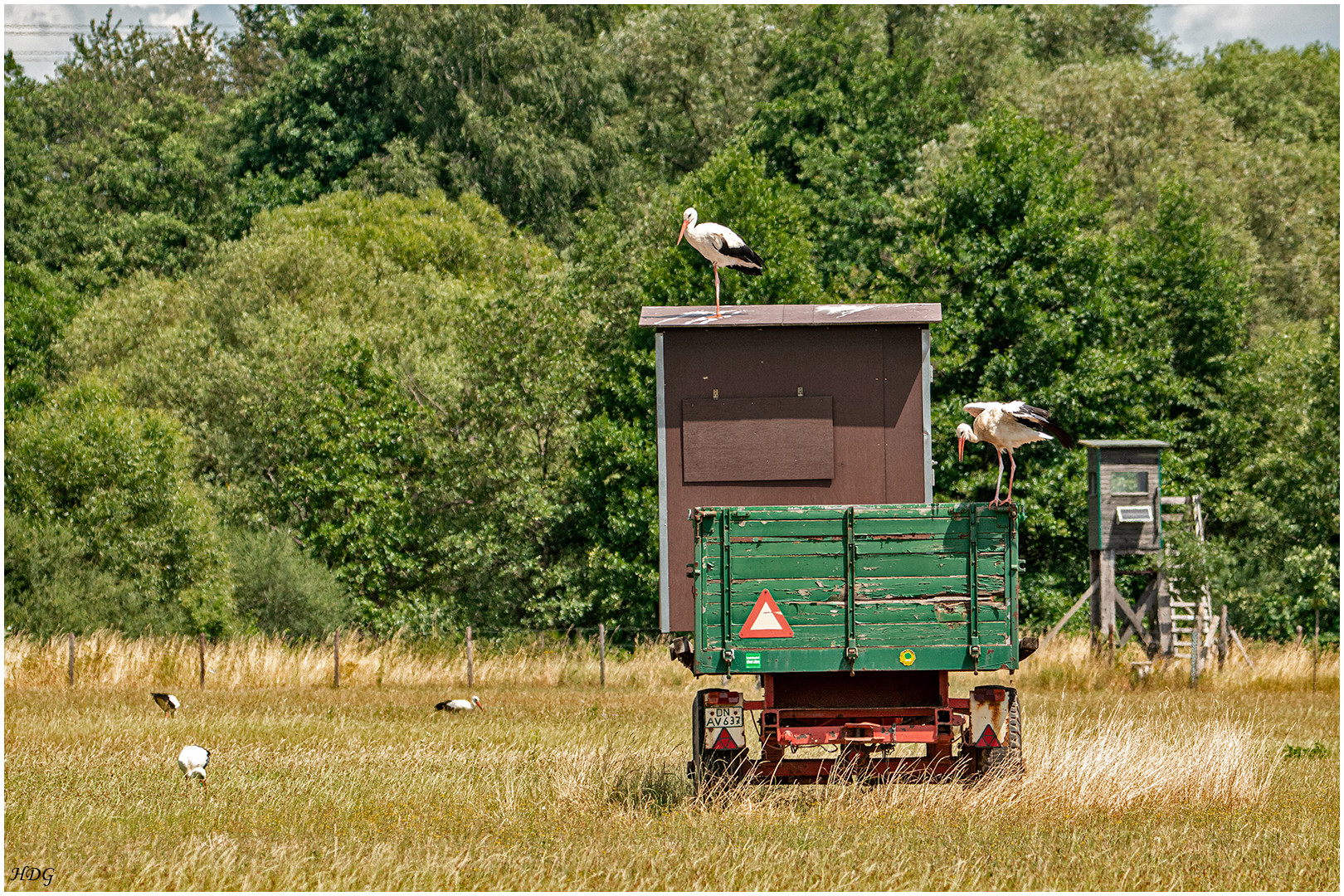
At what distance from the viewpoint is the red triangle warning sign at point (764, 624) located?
408 inches

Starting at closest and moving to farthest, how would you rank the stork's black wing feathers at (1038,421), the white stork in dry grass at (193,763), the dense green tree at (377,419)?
the stork's black wing feathers at (1038,421)
the white stork in dry grass at (193,763)
the dense green tree at (377,419)

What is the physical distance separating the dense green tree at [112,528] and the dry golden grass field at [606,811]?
9.66m

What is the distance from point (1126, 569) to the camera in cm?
2844

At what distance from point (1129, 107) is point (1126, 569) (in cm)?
1604

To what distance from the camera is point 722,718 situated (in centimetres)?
1075

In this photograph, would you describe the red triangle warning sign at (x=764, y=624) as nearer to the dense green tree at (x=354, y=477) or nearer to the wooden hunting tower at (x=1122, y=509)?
the wooden hunting tower at (x=1122, y=509)

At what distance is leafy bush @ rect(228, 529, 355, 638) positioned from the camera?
3056 cm

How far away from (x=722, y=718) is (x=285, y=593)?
854 inches

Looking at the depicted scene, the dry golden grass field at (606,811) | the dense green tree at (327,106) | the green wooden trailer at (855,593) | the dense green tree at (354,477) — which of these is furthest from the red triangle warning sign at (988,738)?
the dense green tree at (327,106)

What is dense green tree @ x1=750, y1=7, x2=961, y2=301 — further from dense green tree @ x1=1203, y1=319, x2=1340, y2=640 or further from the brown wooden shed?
the brown wooden shed

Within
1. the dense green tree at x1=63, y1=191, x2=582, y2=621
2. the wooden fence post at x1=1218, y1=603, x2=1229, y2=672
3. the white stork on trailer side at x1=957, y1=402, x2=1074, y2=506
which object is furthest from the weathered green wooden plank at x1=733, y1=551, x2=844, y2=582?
the dense green tree at x1=63, y1=191, x2=582, y2=621

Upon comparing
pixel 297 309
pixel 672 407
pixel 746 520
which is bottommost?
pixel 746 520

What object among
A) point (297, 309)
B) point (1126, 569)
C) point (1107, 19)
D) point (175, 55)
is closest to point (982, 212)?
point (1126, 569)

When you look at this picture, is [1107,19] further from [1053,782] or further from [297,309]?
[1053,782]
